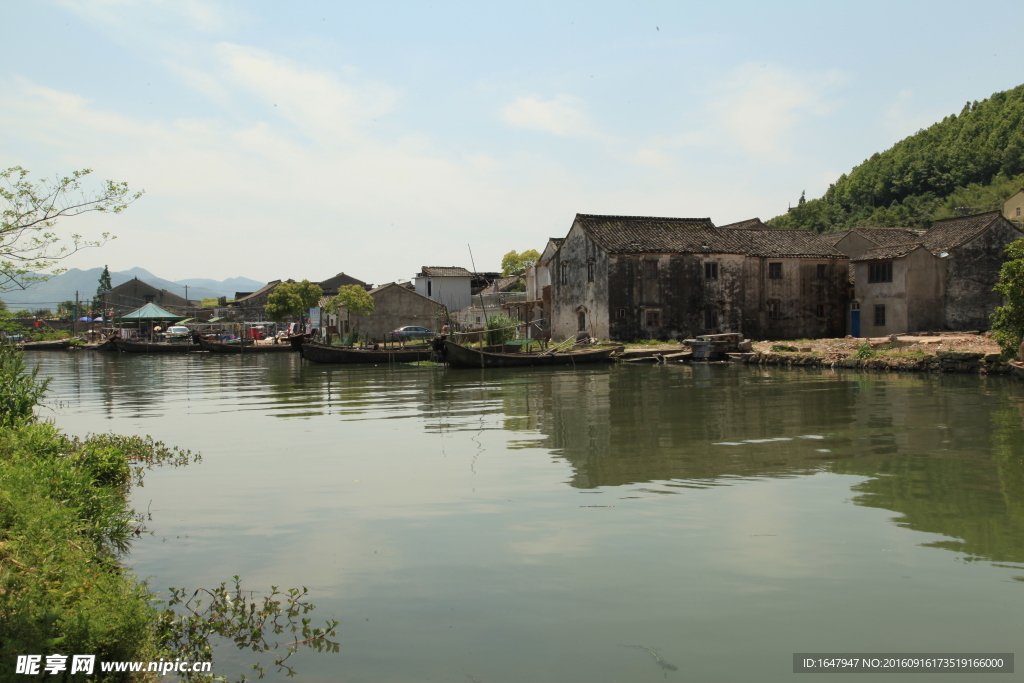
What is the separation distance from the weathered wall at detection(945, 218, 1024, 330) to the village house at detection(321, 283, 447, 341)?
1150 inches

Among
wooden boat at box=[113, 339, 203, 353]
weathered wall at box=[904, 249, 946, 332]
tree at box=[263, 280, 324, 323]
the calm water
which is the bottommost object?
the calm water

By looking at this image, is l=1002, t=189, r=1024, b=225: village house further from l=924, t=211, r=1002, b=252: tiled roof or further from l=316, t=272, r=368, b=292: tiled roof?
l=316, t=272, r=368, b=292: tiled roof

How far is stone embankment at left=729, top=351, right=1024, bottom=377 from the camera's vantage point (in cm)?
2175

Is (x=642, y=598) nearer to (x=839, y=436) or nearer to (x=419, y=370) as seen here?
(x=839, y=436)

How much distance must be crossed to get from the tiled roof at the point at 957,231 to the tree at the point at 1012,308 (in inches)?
483

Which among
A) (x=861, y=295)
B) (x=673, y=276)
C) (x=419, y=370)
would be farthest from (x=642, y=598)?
(x=861, y=295)

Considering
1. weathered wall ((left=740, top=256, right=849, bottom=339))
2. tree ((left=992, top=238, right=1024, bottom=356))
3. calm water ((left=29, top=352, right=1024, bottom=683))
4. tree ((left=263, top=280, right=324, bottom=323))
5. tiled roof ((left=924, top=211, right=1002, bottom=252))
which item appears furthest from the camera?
tree ((left=263, top=280, right=324, bottom=323))

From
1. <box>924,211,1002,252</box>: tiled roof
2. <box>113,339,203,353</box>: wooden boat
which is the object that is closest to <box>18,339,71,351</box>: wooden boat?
<box>113,339,203,353</box>: wooden boat

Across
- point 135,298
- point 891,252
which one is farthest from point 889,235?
point 135,298

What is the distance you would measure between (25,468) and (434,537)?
3.65 meters

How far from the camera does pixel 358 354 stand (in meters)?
36.7

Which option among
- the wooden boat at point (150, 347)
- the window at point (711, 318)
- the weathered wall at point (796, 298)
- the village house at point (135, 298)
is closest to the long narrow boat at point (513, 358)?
the window at point (711, 318)

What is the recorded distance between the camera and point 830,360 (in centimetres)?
2620

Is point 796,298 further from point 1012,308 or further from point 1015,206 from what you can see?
point 1015,206
